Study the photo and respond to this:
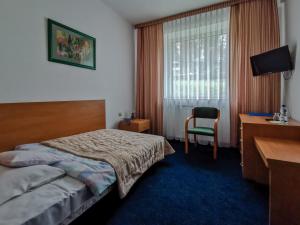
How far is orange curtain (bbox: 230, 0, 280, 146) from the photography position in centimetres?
284

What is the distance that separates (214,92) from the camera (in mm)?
3359

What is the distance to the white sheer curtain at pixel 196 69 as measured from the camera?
10.7ft

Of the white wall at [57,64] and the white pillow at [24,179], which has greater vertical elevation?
the white wall at [57,64]

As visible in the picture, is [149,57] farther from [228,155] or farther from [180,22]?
[228,155]

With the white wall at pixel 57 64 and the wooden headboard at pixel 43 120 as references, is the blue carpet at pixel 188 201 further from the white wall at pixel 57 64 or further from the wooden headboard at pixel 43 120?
the white wall at pixel 57 64

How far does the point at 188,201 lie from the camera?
170 cm

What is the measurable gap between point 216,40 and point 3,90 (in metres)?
3.53

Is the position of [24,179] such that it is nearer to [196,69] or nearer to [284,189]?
[284,189]

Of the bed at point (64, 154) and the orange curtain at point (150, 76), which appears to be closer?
the bed at point (64, 154)

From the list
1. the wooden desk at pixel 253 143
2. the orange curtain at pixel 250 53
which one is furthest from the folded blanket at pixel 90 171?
the orange curtain at pixel 250 53

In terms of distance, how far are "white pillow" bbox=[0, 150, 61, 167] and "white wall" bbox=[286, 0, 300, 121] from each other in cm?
294

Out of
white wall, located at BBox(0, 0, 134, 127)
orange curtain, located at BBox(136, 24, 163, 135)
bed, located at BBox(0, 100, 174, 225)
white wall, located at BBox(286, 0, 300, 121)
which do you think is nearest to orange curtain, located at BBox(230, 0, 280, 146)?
white wall, located at BBox(286, 0, 300, 121)

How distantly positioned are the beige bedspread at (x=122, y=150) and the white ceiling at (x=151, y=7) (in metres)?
2.59

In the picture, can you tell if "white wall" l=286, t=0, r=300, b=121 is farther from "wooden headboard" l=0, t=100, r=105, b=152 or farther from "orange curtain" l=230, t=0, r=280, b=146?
"wooden headboard" l=0, t=100, r=105, b=152
